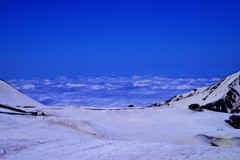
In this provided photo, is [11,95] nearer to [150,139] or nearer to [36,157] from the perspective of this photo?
[150,139]

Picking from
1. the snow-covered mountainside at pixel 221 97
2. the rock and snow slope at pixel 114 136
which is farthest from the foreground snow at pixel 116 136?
the snow-covered mountainside at pixel 221 97

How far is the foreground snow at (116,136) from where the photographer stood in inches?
409

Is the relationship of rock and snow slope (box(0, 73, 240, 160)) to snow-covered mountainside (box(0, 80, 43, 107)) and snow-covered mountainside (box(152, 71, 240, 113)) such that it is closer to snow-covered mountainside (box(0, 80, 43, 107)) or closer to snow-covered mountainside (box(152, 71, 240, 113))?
snow-covered mountainside (box(0, 80, 43, 107))

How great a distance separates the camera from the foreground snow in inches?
409

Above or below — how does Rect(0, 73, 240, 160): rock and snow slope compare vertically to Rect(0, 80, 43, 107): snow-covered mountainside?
below

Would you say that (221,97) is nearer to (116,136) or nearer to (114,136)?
(116,136)

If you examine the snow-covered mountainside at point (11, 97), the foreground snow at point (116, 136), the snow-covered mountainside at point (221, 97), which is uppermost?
the snow-covered mountainside at point (221, 97)

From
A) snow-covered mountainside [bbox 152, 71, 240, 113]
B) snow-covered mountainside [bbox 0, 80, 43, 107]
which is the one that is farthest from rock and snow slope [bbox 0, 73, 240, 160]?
snow-covered mountainside [bbox 152, 71, 240, 113]

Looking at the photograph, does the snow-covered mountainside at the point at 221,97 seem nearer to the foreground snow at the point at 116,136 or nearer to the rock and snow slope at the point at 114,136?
the rock and snow slope at the point at 114,136

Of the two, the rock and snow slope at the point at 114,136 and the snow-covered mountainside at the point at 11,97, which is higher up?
the snow-covered mountainside at the point at 11,97

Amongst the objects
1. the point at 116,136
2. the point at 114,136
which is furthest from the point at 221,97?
the point at 114,136

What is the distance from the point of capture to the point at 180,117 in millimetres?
28312

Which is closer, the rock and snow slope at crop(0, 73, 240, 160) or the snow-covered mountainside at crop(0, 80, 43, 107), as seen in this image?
the rock and snow slope at crop(0, 73, 240, 160)

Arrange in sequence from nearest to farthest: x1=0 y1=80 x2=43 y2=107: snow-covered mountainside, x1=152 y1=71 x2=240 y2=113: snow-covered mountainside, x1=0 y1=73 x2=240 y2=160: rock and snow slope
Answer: x1=0 y1=73 x2=240 y2=160: rock and snow slope, x1=0 y1=80 x2=43 y2=107: snow-covered mountainside, x1=152 y1=71 x2=240 y2=113: snow-covered mountainside
